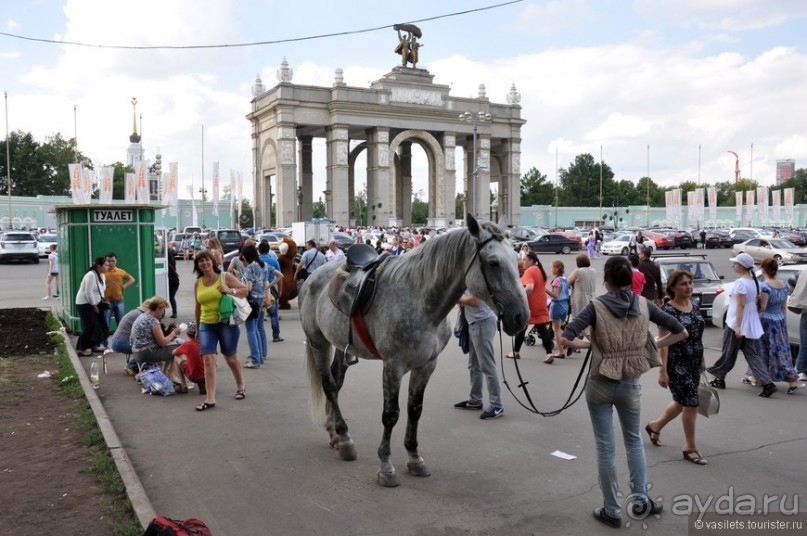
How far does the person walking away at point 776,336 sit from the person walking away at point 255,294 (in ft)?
23.9

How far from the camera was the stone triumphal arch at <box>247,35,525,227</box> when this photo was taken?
64.8 m

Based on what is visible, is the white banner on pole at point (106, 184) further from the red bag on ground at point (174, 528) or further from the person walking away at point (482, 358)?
the red bag on ground at point (174, 528)

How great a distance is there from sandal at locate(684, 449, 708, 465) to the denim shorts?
521cm

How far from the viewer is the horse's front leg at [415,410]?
593cm

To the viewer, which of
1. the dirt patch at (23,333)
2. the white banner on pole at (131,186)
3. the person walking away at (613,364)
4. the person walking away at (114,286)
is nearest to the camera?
the person walking away at (613,364)

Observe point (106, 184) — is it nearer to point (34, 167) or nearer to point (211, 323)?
point (211, 323)

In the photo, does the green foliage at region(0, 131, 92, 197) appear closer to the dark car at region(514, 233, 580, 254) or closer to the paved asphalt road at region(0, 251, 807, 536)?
the dark car at region(514, 233, 580, 254)

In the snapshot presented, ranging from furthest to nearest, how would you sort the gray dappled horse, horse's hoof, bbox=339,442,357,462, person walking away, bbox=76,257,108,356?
person walking away, bbox=76,257,108,356 → horse's hoof, bbox=339,442,357,462 → the gray dappled horse

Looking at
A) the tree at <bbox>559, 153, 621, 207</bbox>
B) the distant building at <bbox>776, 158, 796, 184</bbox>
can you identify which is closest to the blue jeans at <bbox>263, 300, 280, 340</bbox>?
the tree at <bbox>559, 153, 621, 207</bbox>

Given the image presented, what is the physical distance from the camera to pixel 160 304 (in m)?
9.56

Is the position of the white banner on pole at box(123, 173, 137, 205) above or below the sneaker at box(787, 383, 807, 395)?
above

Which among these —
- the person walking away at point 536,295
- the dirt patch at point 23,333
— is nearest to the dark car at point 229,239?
the dirt patch at point 23,333

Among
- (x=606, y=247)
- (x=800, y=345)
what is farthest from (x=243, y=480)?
(x=606, y=247)

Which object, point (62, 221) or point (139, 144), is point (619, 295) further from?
point (139, 144)
